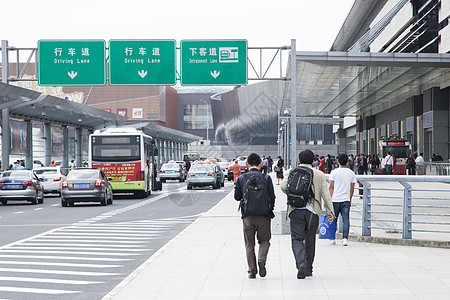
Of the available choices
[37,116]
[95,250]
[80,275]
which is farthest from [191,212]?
[37,116]

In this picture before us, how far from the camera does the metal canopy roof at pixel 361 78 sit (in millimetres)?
24578

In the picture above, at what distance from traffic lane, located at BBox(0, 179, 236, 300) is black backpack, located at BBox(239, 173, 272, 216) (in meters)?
1.96

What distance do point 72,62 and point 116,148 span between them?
528cm

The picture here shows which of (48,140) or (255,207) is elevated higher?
(48,140)

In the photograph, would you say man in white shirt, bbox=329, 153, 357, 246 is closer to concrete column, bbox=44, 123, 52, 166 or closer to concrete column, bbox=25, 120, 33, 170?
concrete column, bbox=25, 120, 33, 170


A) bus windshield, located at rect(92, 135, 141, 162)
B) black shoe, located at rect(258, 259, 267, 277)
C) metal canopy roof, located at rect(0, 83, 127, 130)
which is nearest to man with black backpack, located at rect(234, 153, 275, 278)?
black shoe, located at rect(258, 259, 267, 277)

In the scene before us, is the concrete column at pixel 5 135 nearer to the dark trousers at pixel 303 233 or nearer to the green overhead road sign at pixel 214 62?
the green overhead road sign at pixel 214 62

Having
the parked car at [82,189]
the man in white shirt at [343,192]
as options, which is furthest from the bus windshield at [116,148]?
the man in white shirt at [343,192]

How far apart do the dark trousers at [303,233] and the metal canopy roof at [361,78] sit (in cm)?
1362

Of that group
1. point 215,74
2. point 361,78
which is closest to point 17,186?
point 215,74

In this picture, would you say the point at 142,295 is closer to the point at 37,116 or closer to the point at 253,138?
the point at 37,116

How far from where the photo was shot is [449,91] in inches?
1763

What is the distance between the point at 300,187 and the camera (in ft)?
29.0

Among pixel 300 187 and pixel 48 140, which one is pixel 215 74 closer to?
pixel 300 187
